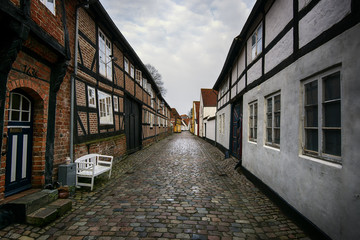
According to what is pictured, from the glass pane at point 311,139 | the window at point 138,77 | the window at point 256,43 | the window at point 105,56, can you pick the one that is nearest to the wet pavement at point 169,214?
the glass pane at point 311,139

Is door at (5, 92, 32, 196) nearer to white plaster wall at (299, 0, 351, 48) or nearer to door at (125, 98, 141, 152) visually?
white plaster wall at (299, 0, 351, 48)

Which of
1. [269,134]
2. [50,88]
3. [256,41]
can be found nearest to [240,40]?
[256,41]

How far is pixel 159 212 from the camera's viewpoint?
3.47 meters

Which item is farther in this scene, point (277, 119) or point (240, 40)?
point (240, 40)

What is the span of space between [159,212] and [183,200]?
0.73 metres

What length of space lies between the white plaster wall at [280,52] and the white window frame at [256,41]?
877mm

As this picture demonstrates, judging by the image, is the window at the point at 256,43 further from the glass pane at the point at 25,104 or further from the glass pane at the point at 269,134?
the glass pane at the point at 25,104

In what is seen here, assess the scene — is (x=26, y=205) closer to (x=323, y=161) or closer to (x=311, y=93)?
(x=323, y=161)

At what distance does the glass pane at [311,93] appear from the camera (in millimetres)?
2900

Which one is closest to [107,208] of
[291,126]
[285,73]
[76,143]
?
[76,143]

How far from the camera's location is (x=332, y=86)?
256 cm

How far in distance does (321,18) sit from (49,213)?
5338 millimetres

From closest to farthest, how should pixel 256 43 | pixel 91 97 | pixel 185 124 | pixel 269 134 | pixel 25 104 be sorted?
pixel 25 104, pixel 269 134, pixel 256 43, pixel 91 97, pixel 185 124

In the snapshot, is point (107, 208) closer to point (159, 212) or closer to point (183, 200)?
point (159, 212)
